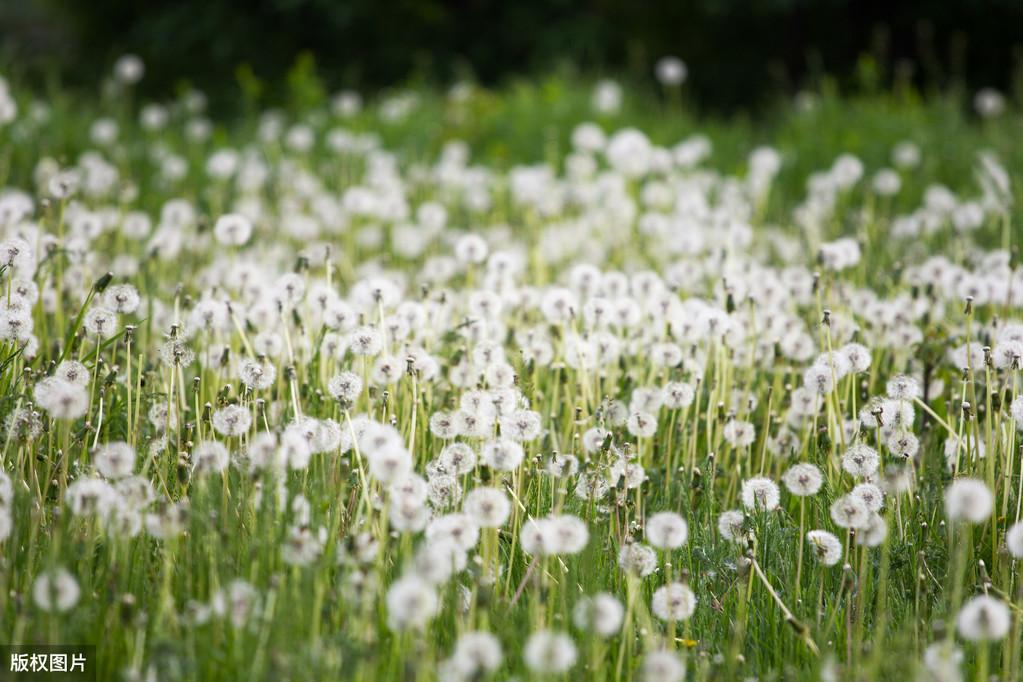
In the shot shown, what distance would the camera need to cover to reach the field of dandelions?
179 cm

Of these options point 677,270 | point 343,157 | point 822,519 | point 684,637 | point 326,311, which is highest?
point 343,157

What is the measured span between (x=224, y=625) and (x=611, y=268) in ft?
9.26

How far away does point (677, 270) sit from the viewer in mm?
3971

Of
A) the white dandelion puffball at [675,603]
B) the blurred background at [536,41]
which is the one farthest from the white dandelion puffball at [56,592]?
the blurred background at [536,41]

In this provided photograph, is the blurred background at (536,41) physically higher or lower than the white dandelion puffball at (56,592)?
higher

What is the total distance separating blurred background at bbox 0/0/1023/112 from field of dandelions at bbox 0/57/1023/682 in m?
8.13

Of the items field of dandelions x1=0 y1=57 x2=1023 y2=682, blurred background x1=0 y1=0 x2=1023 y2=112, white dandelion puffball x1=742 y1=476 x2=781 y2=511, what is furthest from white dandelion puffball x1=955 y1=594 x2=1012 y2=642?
blurred background x1=0 y1=0 x2=1023 y2=112

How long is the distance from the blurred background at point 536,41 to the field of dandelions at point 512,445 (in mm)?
8130

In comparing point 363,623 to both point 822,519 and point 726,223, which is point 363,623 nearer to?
point 822,519

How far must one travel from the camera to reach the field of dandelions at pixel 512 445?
70.4 inches

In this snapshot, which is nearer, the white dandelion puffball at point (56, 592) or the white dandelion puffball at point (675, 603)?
the white dandelion puffball at point (56, 592)

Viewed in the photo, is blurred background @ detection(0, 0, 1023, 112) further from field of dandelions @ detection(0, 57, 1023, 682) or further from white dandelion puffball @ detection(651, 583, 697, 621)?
white dandelion puffball @ detection(651, 583, 697, 621)

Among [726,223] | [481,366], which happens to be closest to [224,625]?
[481,366]

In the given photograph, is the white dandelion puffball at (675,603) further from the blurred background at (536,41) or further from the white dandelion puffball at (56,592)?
the blurred background at (536,41)
